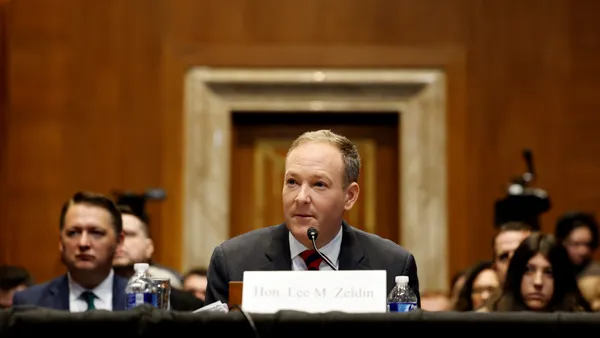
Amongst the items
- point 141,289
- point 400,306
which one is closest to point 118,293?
point 141,289

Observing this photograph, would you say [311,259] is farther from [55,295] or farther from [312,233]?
[55,295]

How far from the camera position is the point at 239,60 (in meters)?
8.09

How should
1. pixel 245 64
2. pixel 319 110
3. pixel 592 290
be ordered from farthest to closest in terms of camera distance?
1. pixel 319 110
2. pixel 245 64
3. pixel 592 290

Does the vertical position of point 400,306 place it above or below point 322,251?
below

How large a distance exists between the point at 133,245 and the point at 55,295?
2.69ft

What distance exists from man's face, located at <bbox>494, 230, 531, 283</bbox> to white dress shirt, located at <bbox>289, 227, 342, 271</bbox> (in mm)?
1902

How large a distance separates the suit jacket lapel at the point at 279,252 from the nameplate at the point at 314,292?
0.80 metres

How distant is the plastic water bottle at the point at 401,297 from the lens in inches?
129

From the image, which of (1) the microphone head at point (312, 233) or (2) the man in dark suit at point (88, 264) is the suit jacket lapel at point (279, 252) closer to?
(1) the microphone head at point (312, 233)

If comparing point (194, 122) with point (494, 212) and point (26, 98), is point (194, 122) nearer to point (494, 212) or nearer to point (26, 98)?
point (26, 98)

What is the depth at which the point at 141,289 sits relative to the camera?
367 cm

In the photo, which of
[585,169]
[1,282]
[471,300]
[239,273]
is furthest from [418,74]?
[239,273]

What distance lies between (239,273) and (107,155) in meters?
4.67

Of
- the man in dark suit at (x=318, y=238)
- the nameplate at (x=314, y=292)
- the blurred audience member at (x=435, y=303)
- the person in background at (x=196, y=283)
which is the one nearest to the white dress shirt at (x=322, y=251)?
the man in dark suit at (x=318, y=238)
